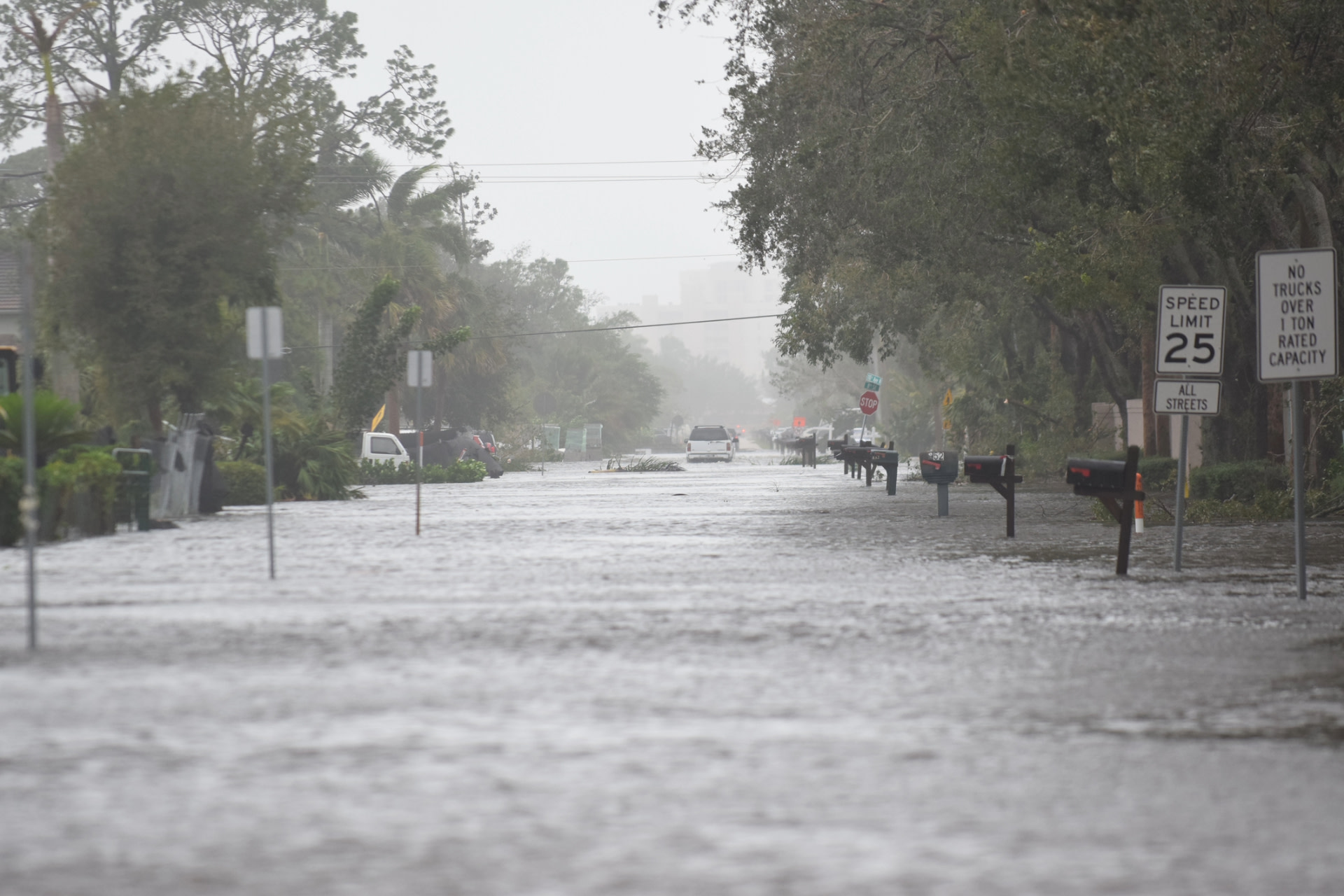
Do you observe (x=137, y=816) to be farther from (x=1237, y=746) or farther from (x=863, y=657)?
(x=863, y=657)

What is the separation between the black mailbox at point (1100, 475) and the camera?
55.4 feet

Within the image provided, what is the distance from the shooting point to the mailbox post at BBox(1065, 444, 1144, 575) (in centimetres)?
1644

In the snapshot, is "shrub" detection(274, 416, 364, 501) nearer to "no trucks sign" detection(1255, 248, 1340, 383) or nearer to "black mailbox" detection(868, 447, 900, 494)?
"black mailbox" detection(868, 447, 900, 494)

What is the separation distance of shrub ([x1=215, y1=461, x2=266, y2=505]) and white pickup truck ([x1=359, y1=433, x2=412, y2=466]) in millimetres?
18782

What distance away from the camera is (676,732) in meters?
8.27

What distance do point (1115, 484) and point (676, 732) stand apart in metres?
9.54

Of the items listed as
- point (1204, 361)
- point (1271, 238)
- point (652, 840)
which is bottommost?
point (652, 840)

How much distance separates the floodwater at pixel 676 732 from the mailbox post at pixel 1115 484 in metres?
0.48

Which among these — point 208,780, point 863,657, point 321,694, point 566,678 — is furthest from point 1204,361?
point 208,780

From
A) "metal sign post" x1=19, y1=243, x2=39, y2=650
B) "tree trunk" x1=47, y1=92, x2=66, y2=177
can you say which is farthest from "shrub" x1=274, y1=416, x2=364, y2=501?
Answer: "metal sign post" x1=19, y1=243, x2=39, y2=650

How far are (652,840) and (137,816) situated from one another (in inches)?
69.9

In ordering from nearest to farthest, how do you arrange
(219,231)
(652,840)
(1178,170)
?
(652,840) → (1178,170) → (219,231)

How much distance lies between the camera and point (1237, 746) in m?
7.85

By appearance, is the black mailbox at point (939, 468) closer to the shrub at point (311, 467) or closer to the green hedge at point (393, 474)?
the shrub at point (311, 467)
